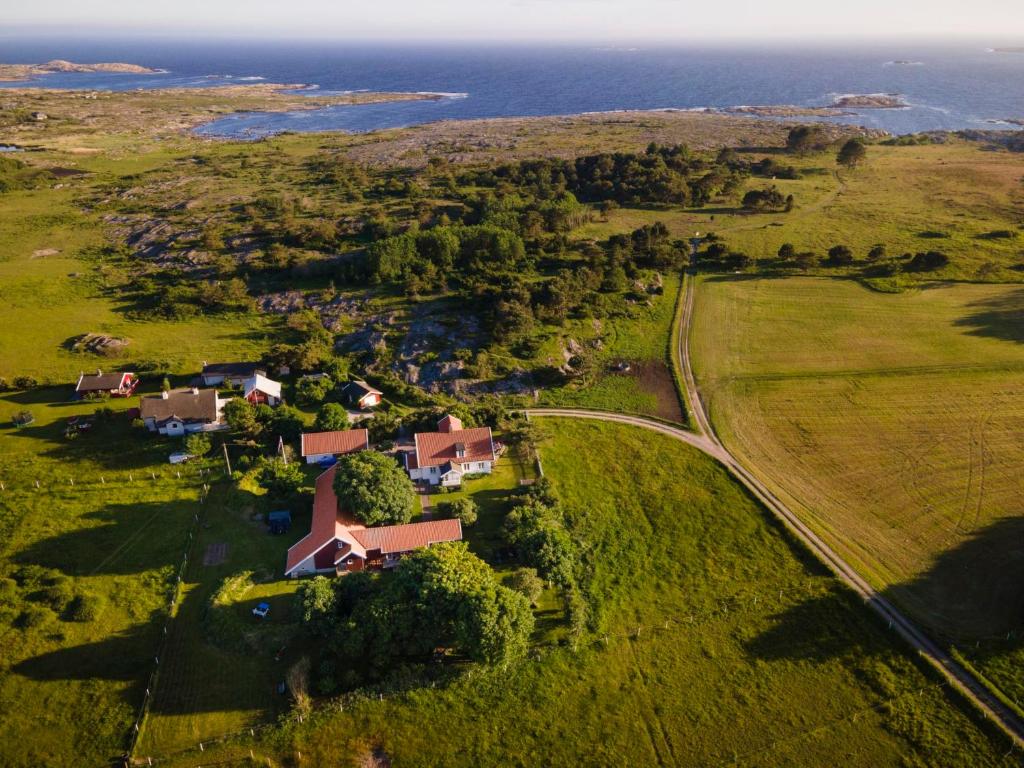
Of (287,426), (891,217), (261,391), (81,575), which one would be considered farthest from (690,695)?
(891,217)

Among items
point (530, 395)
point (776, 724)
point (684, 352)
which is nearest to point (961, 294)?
point (684, 352)

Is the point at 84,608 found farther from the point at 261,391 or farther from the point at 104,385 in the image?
the point at 104,385

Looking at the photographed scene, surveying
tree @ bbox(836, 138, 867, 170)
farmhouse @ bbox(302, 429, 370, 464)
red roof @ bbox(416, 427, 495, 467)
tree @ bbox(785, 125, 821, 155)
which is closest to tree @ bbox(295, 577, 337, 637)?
red roof @ bbox(416, 427, 495, 467)

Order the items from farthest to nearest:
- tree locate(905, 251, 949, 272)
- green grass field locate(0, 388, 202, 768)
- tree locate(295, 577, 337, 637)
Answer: tree locate(905, 251, 949, 272) → tree locate(295, 577, 337, 637) → green grass field locate(0, 388, 202, 768)

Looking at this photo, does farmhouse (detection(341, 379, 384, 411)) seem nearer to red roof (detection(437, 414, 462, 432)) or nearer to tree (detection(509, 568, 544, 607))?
red roof (detection(437, 414, 462, 432))

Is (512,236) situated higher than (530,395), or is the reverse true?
(512,236)

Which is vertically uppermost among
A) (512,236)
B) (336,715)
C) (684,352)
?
(512,236)

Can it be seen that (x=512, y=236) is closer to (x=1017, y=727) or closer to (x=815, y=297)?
(x=815, y=297)

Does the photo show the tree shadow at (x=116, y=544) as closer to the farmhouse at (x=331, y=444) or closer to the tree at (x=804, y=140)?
the farmhouse at (x=331, y=444)
